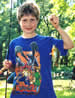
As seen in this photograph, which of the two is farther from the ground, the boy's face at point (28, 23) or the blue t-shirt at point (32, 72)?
the boy's face at point (28, 23)

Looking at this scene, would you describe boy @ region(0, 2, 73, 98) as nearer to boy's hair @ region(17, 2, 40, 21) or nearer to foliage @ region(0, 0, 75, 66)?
boy's hair @ region(17, 2, 40, 21)

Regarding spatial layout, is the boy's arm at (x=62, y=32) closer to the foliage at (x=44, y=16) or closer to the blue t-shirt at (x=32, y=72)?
the blue t-shirt at (x=32, y=72)

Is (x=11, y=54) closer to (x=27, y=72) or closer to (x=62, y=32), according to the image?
(x=27, y=72)

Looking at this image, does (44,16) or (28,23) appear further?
(44,16)

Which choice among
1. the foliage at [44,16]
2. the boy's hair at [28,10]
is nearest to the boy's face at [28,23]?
the boy's hair at [28,10]

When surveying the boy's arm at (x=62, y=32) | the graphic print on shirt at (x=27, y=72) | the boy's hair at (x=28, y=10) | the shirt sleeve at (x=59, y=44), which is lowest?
Result: the graphic print on shirt at (x=27, y=72)

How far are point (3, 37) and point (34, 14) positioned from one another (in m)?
3.20

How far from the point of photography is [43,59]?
886 millimetres

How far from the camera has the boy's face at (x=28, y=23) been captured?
3.05 ft

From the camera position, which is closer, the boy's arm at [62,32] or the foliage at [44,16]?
the boy's arm at [62,32]

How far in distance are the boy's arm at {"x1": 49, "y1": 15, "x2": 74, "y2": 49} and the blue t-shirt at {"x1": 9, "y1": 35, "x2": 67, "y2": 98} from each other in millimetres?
73

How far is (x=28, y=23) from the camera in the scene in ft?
3.05

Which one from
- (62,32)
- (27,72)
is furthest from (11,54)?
(62,32)

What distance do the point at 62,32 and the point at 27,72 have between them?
19 cm
